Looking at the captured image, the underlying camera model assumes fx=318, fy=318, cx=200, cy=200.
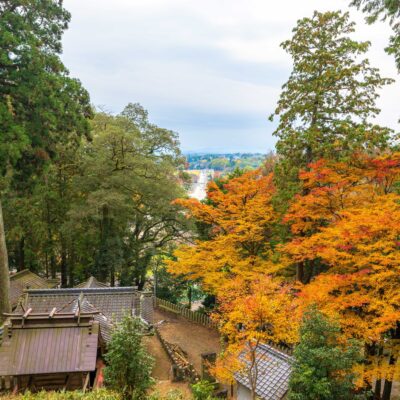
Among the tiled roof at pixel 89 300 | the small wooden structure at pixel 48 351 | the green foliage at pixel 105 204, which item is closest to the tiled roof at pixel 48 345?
the small wooden structure at pixel 48 351

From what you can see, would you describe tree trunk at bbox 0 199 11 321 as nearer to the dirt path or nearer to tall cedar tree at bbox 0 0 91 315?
tall cedar tree at bbox 0 0 91 315

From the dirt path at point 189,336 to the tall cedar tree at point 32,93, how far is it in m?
10.1

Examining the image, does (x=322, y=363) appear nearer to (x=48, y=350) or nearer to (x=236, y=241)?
(x=48, y=350)

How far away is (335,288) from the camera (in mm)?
11836

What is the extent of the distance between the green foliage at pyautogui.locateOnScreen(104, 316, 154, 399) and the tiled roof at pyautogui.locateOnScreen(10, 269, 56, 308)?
48.6ft

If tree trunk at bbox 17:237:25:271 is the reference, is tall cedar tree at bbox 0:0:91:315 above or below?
above

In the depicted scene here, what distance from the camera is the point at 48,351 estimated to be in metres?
10.3

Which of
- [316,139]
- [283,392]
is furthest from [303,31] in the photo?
[283,392]

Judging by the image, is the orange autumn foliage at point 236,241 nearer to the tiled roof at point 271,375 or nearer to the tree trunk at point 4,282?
the tiled roof at point 271,375

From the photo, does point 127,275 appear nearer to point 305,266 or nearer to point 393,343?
point 305,266

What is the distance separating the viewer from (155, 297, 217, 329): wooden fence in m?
22.6

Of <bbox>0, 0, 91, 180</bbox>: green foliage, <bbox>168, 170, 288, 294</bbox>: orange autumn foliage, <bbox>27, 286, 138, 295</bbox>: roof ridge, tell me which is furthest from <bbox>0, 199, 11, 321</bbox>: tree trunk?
<bbox>168, 170, 288, 294</bbox>: orange autumn foliage

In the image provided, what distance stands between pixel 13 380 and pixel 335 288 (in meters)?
11.6

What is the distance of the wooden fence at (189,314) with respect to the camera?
889 inches
